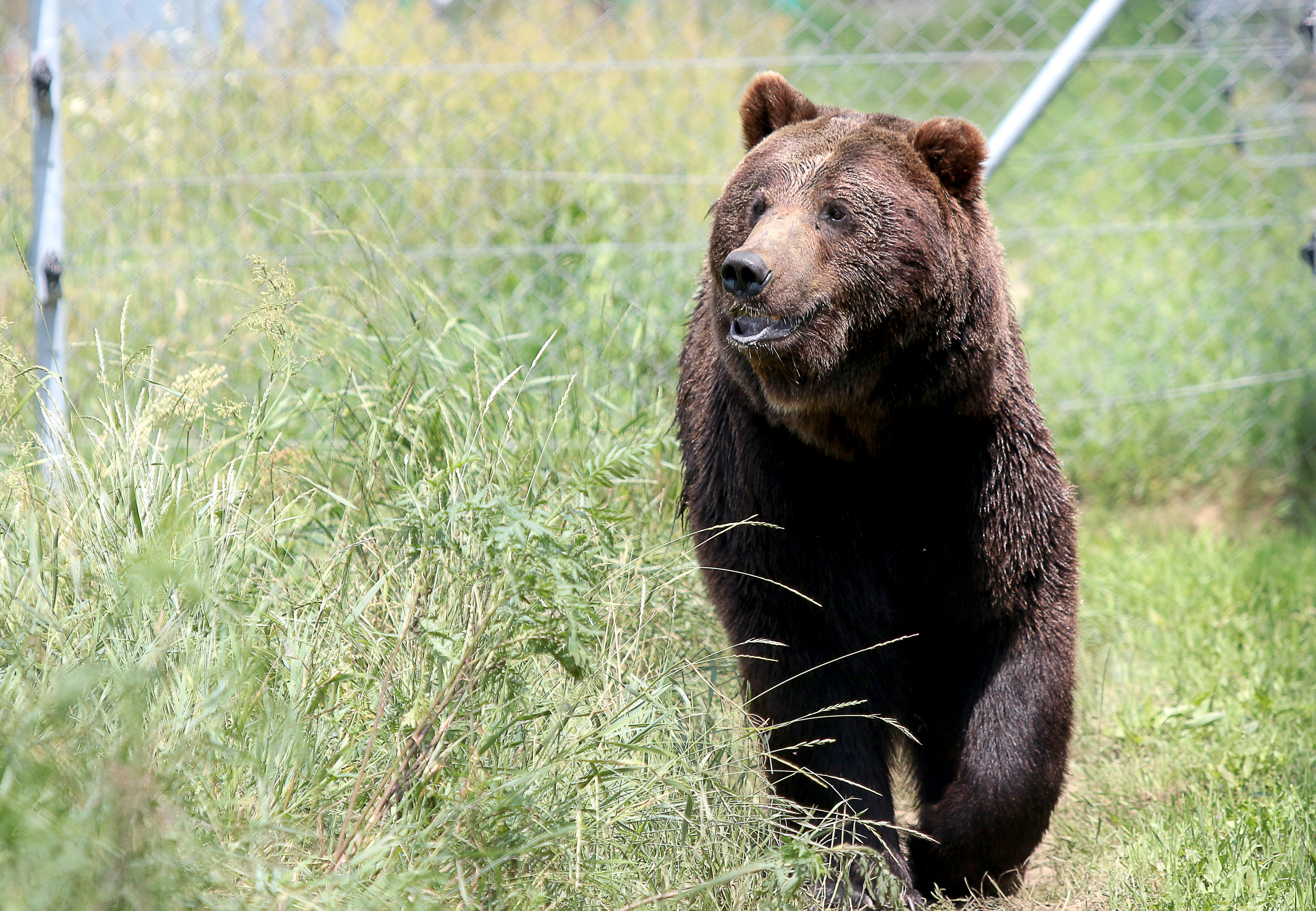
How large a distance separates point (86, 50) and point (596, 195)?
7.91 ft

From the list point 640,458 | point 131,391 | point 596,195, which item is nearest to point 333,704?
point 640,458

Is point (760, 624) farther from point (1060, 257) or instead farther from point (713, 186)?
point (1060, 257)

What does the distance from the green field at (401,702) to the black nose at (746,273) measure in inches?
17.6

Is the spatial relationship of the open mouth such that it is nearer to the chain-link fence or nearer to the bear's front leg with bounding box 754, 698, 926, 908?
the bear's front leg with bounding box 754, 698, 926, 908

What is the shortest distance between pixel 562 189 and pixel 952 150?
3421mm

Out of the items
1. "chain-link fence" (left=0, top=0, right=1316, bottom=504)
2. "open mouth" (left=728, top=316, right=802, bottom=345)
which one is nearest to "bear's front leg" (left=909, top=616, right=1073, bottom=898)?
"open mouth" (left=728, top=316, right=802, bottom=345)

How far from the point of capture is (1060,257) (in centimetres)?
765

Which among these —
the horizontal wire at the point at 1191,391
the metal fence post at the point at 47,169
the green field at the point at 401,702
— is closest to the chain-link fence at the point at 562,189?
the horizontal wire at the point at 1191,391

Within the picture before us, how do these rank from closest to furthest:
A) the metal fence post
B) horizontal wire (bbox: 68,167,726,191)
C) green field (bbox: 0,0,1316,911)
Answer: green field (bbox: 0,0,1316,911)
the metal fence post
horizontal wire (bbox: 68,167,726,191)

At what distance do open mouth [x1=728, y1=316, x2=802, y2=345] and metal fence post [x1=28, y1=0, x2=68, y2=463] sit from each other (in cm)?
287

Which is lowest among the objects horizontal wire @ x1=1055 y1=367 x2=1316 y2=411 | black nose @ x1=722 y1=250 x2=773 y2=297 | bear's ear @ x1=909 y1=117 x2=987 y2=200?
horizontal wire @ x1=1055 y1=367 x2=1316 y2=411

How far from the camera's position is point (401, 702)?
7.90 feet

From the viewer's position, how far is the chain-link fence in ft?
18.1

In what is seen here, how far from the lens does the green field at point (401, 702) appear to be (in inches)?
77.0
